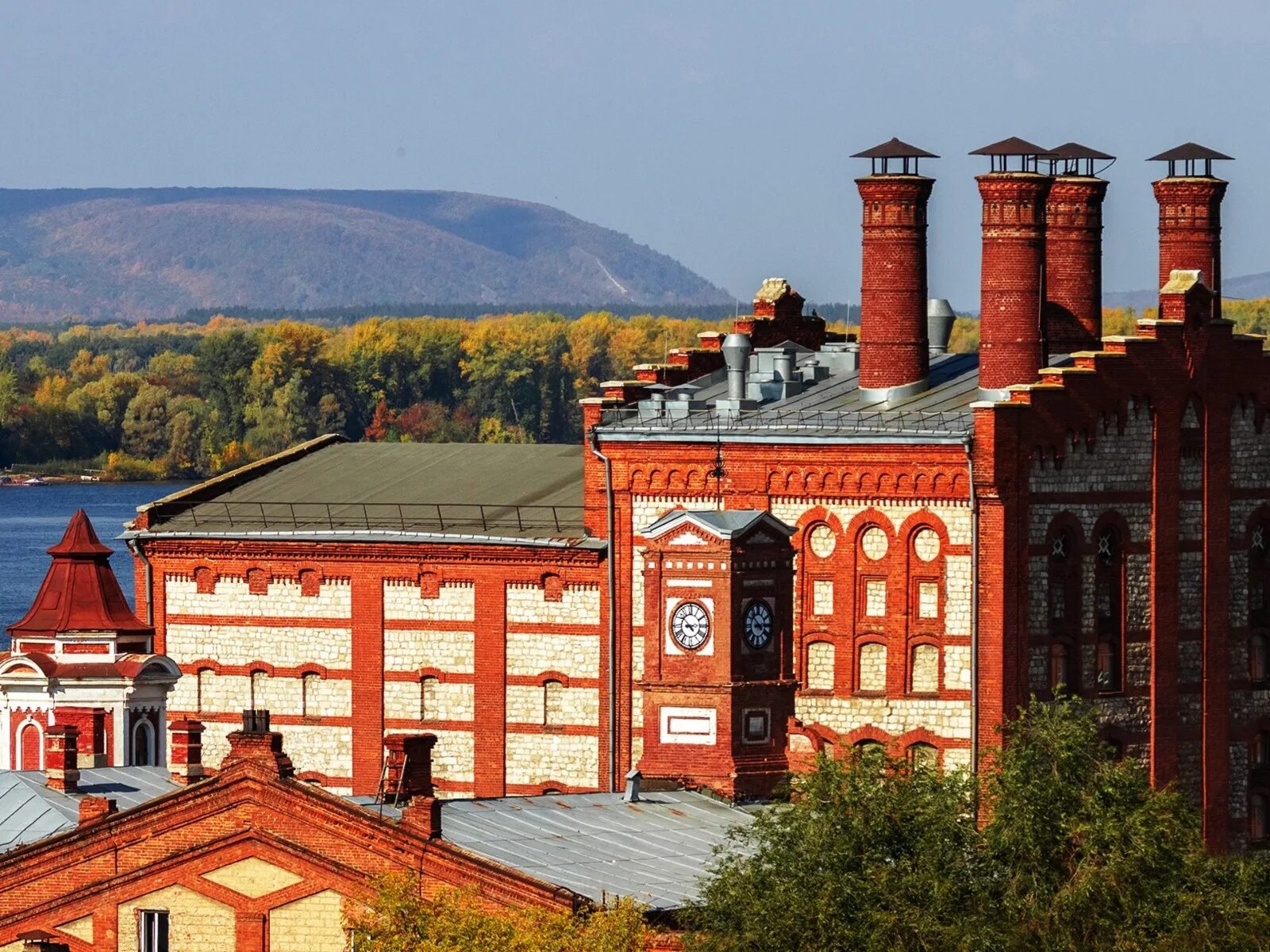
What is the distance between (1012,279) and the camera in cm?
6806

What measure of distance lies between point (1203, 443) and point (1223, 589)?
→ 2.84 metres

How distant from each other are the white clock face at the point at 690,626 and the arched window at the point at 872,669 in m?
5.46

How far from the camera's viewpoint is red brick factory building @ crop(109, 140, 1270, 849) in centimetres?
6488

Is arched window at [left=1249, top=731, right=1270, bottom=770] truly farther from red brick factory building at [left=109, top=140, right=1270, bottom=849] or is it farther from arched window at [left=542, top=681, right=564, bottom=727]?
arched window at [left=542, top=681, right=564, bottom=727]

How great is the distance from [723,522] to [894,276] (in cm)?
868

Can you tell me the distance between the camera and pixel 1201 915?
47.9 m

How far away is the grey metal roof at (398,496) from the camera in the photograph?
2864 inches

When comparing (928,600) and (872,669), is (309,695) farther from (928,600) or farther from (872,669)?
(928,600)

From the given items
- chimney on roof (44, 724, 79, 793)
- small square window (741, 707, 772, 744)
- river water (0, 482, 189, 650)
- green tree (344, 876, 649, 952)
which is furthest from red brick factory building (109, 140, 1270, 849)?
river water (0, 482, 189, 650)

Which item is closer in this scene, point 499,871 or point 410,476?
point 499,871

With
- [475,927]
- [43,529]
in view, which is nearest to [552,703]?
[475,927]

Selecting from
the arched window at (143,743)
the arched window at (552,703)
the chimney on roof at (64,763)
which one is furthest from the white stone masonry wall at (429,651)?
the chimney on roof at (64,763)

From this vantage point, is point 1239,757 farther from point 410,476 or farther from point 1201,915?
point 1201,915

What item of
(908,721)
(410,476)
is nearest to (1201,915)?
(908,721)
